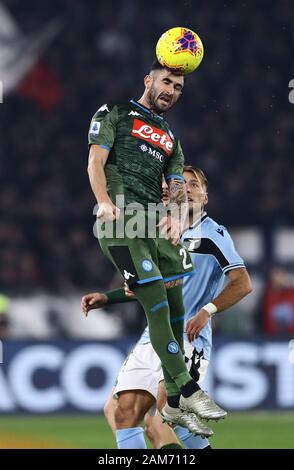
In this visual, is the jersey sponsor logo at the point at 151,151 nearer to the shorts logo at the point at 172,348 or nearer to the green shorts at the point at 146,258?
the green shorts at the point at 146,258

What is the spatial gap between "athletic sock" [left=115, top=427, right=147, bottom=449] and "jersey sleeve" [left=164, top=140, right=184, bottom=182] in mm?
1812

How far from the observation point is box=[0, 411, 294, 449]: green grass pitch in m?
13.2

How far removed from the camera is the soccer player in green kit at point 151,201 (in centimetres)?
727

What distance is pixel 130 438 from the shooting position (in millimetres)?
8312

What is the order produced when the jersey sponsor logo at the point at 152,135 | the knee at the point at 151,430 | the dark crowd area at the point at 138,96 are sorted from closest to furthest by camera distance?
the jersey sponsor logo at the point at 152,135 < the knee at the point at 151,430 < the dark crowd area at the point at 138,96

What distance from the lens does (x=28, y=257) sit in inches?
742

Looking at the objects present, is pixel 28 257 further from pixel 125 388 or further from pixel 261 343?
pixel 125 388

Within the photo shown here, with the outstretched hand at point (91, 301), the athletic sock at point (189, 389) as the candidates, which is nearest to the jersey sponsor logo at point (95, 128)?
the outstretched hand at point (91, 301)

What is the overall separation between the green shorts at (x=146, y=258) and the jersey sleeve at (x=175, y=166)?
1.52 ft

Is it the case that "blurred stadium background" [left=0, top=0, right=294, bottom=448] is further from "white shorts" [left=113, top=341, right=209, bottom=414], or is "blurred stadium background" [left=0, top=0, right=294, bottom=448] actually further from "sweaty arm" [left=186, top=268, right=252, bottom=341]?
"sweaty arm" [left=186, top=268, right=252, bottom=341]

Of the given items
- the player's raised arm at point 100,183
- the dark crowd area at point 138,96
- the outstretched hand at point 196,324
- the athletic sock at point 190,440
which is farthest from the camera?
the dark crowd area at point 138,96

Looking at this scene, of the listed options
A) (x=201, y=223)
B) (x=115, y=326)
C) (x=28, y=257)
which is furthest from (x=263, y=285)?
(x=201, y=223)

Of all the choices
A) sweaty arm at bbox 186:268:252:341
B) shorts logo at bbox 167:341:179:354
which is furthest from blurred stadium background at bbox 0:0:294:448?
shorts logo at bbox 167:341:179:354

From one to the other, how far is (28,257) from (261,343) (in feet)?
15.3
